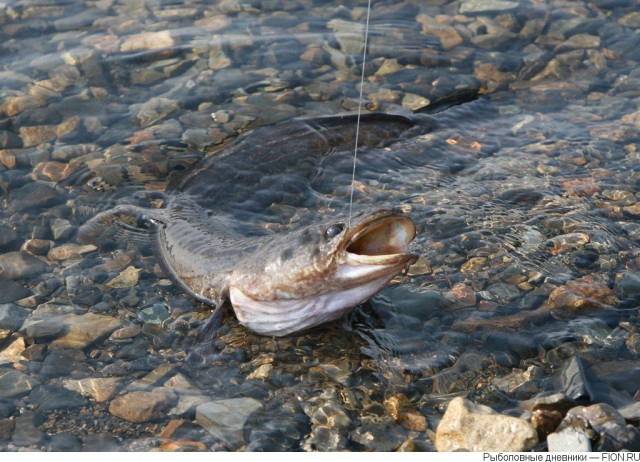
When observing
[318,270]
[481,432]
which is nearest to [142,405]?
[318,270]

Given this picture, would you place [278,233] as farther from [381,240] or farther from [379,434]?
[379,434]

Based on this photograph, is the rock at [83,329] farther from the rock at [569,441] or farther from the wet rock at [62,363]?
the rock at [569,441]

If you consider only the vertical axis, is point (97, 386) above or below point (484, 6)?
below

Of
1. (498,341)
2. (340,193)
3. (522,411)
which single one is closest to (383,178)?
(340,193)

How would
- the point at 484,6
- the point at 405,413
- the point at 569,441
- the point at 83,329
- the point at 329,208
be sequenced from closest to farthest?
the point at 569,441 < the point at 405,413 < the point at 83,329 < the point at 329,208 < the point at 484,6

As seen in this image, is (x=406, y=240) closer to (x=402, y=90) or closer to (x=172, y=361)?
(x=172, y=361)

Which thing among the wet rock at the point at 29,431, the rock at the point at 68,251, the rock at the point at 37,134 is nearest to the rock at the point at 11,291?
the rock at the point at 68,251
